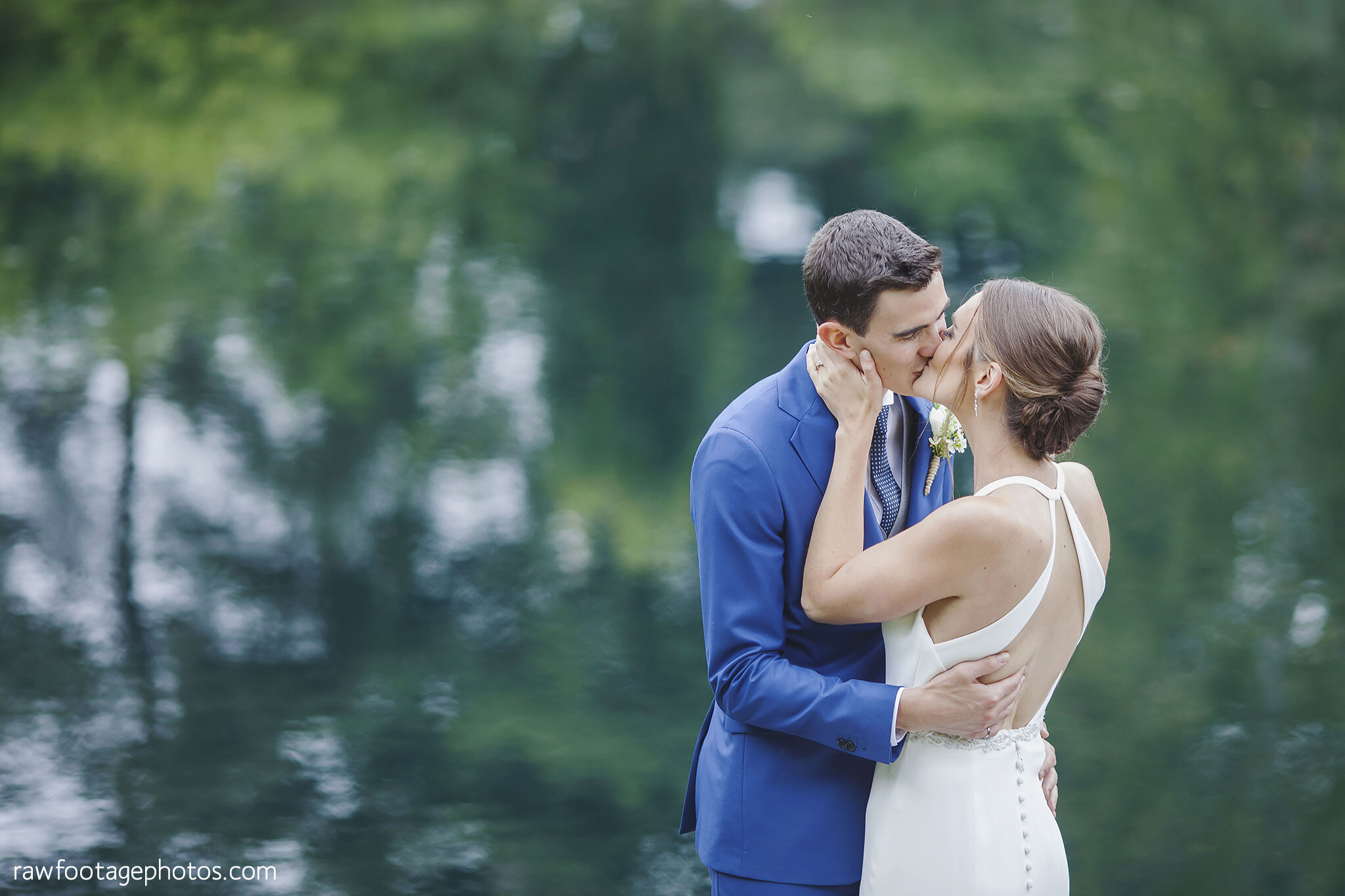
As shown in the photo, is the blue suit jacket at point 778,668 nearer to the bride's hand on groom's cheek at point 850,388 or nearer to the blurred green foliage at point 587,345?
the bride's hand on groom's cheek at point 850,388

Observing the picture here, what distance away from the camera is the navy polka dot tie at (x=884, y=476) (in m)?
1.98

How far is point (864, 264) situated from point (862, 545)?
0.45 metres

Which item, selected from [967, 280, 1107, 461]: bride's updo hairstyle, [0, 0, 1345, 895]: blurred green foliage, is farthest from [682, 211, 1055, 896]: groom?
[0, 0, 1345, 895]: blurred green foliage

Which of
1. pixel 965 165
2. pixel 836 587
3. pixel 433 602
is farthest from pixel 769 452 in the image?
pixel 965 165

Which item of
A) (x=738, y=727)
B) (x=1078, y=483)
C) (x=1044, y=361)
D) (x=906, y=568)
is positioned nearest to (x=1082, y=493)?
(x=1078, y=483)

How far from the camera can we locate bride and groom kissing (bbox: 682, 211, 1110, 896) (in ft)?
5.68

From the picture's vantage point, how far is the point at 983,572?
1.71 m

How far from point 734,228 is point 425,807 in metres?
6.31

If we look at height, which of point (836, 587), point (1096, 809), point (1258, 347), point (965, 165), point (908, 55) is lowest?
point (1096, 809)

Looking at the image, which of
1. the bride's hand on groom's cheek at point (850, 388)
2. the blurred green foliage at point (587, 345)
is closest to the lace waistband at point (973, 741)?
the bride's hand on groom's cheek at point (850, 388)

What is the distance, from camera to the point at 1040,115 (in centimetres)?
1054

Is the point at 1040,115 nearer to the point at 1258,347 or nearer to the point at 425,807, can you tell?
the point at 1258,347

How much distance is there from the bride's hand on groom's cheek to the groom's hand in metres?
0.41

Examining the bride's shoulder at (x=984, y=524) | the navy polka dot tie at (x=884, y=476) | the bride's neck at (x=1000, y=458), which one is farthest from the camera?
the navy polka dot tie at (x=884, y=476)
